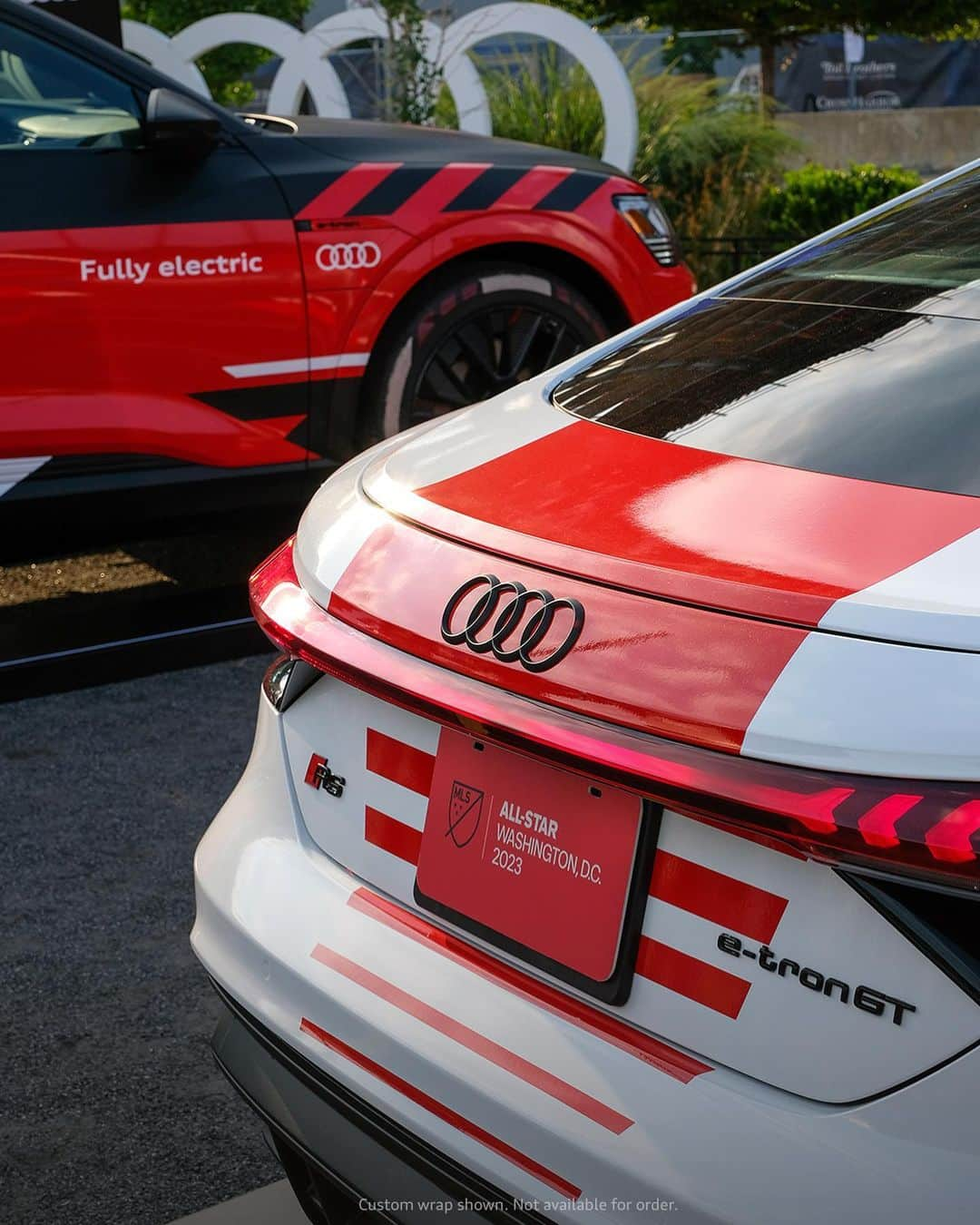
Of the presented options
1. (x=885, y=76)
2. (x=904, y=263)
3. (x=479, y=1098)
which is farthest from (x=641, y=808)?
(x=885, y=76)

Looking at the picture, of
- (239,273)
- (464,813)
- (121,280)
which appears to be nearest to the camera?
(464,813)

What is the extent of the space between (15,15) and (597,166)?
1.84 m

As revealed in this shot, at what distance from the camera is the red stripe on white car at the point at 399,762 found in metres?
1.68

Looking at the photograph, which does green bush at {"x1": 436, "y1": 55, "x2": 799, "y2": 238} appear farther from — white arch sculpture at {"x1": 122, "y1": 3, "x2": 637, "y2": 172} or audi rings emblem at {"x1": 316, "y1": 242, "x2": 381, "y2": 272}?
audi rings emblem at {"x1": 316, "y1": 242, "x2": 381, "y2": 272}

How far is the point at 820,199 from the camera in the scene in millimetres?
12062

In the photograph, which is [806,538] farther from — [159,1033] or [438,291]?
[438,291]

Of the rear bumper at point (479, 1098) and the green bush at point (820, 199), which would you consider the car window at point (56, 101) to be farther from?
the green bush at point (820, 199)

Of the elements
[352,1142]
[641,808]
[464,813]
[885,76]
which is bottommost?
[885,76]

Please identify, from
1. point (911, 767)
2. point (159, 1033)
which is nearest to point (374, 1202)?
point (911, 767)

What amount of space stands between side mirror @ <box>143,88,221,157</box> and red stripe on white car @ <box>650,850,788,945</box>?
321 centimetres

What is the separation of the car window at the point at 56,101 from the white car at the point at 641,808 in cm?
252

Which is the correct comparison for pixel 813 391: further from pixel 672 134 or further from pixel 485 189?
pixel 672 134

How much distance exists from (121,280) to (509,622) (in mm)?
2852

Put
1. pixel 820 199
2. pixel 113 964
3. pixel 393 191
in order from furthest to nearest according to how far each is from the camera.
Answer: pixel 820 199 < pixel 393 191 < pixel 113 964
